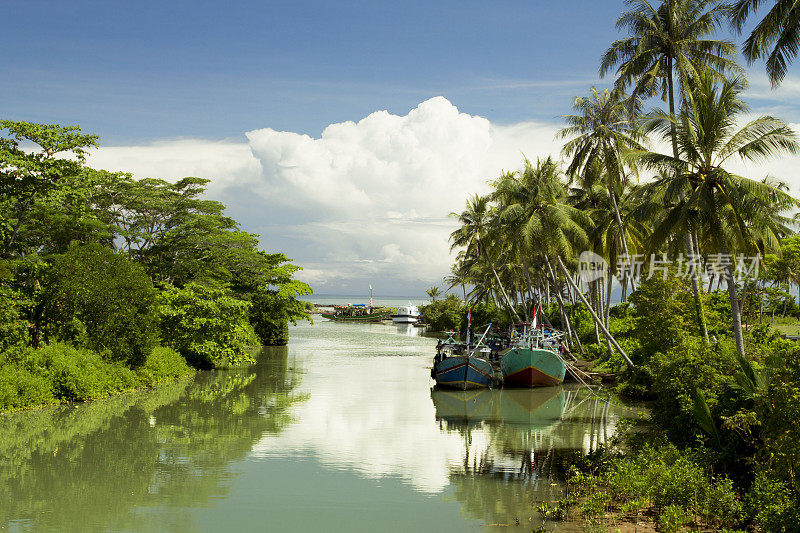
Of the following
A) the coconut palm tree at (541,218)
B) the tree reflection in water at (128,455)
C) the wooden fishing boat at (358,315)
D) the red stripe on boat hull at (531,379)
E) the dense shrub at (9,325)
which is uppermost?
the coconut palm tree at (541,218)

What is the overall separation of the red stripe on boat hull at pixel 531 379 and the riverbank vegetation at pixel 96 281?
48.1ft

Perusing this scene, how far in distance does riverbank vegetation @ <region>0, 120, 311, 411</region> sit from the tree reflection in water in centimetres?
151

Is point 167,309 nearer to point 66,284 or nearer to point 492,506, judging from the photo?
point 66,284

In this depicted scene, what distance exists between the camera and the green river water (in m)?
12.0

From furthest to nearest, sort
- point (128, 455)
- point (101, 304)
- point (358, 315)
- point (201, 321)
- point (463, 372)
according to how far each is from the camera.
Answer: point (358, 315), point (201, 321), point (463, 372), point (101, 304), point (128, 455)

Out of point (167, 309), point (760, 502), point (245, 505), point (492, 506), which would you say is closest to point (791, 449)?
point (760, 502)

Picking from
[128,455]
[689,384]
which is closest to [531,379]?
[689,384]

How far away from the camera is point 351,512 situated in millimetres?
12383

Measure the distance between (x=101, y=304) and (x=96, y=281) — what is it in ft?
3.13

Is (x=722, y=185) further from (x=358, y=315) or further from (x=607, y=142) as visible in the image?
(x=358, y=315)

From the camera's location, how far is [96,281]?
24.8m

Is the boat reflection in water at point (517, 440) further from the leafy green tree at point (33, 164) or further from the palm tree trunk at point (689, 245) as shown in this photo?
the leafy green tree at point (33, 164)

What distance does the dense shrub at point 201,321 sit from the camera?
32.3 metres

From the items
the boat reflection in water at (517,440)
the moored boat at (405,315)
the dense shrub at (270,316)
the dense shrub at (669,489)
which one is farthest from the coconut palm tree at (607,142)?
the moored boat at (405,315)
